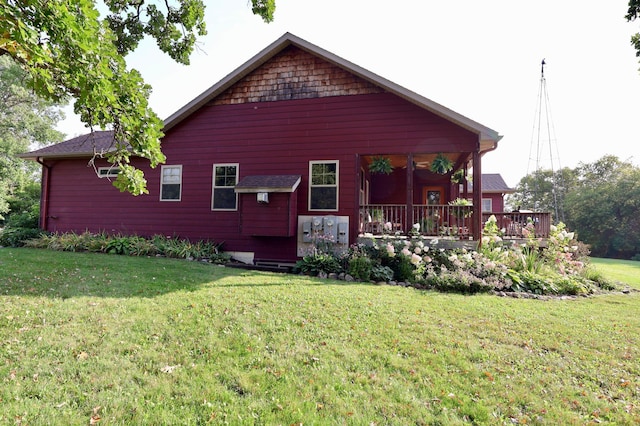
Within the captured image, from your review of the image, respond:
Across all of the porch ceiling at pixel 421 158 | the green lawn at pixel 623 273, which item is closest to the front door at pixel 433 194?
the porch ceiling at pixel 421 158

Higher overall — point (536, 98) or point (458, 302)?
point (536, 98)

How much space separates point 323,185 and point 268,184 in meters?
1.63

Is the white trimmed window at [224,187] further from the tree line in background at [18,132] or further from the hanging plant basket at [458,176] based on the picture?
the tree line in background at [18,132]

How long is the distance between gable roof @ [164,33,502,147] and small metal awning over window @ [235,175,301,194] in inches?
119

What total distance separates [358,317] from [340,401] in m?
1.88

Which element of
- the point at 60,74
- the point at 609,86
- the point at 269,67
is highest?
the point at 609,86

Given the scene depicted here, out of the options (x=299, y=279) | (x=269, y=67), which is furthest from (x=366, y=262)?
(x=269, y=67)

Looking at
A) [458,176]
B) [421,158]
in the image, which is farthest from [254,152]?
[458,176]

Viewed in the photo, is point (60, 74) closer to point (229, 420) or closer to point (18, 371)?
point (18, 371)

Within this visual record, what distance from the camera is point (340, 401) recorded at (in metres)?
2.48

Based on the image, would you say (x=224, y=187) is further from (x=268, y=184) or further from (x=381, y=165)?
(x=381, y=165)

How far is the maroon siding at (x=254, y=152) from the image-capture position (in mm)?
8938

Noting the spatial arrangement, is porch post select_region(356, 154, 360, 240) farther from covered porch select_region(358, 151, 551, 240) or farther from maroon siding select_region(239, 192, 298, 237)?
maroon siding select_region(239, 192, 298, 237)

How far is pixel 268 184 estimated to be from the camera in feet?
28.8
